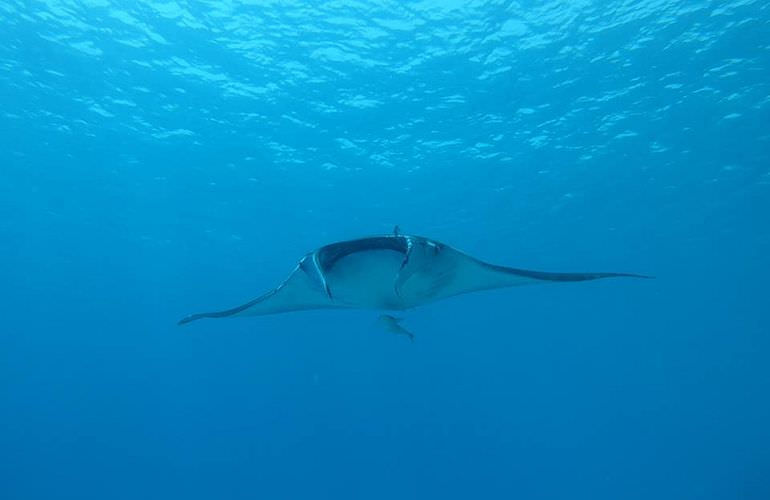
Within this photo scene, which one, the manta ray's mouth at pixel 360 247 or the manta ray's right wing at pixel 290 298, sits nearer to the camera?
the manta ray's mouth at pixel 360 247

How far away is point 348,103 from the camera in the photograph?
1703 centimetres

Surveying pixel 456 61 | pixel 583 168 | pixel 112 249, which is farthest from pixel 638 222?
pixel 112 249

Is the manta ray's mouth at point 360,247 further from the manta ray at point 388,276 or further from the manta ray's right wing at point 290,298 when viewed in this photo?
the manta ray's right wing at point 290,298

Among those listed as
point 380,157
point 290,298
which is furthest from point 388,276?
point 380,157

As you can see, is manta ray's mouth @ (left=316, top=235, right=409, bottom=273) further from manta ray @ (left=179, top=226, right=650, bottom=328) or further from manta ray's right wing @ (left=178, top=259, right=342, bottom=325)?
manta ray's right wing @ (left=178, top=259, right=342, bottom=325)

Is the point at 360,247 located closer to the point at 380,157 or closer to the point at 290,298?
the point at 290,298

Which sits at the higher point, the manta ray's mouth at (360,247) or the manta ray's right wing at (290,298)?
the manta ray's mouth at (360,247)

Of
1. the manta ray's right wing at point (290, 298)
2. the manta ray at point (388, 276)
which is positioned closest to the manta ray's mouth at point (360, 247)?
the manta ray at point (388, 276)

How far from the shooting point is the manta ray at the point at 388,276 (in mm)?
4773

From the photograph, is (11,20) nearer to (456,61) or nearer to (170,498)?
(456,61)

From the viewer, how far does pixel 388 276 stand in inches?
206

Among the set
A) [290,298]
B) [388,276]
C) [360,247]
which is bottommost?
[290,298]

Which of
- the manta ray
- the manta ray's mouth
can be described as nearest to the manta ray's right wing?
the manta ray

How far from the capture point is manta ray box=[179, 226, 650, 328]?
4.77 meters
